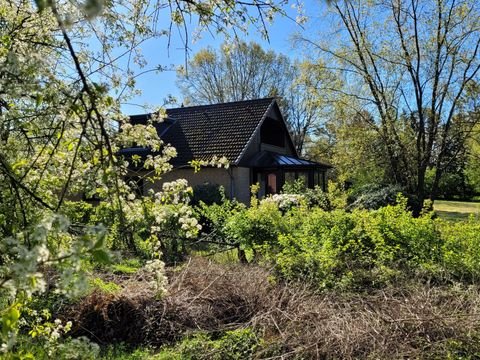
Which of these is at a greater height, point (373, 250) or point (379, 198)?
point (379, 198)

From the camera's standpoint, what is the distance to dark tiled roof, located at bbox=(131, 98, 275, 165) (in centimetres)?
1948

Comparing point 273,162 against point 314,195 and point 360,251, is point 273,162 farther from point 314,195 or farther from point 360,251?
point 360,251

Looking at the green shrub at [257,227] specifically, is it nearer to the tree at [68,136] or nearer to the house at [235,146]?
the tree at [68,136]

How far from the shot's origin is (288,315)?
178 inches

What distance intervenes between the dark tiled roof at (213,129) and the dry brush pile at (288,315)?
12987 millimetres

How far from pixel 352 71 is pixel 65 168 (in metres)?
16.5

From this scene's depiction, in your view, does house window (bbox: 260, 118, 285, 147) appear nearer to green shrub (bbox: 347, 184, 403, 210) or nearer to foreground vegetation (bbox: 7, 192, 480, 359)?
green shrub (bbox: 347, 184, 403, 210)

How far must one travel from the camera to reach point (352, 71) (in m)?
17.7

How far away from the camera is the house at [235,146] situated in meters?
18.7

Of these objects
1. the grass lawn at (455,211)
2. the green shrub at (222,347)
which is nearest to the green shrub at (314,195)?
the green shrub at (222,347)

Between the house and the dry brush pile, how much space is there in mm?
12649

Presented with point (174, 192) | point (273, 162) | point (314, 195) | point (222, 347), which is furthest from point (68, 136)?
point (273, 162)

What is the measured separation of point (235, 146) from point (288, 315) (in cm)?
1508

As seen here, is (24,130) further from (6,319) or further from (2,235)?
(6,319)
